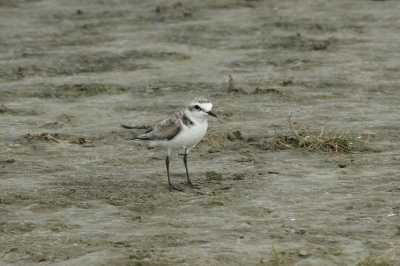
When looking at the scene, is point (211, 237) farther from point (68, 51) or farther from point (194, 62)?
point (68, 51)

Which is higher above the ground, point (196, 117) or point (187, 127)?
point (196, 117)

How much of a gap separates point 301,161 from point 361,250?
3.30 metres

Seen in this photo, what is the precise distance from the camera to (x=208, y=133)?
1038 centimetres

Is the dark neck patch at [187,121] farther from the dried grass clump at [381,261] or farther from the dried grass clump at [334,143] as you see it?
the dried grass clump at [381,261]

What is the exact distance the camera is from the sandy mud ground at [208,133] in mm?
6273

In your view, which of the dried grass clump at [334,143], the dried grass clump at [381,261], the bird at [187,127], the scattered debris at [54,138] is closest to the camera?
the dried grass clump at [381,261]

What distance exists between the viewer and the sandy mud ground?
6.27 m

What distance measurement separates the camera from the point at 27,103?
12578 mm

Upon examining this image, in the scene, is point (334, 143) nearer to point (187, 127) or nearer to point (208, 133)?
point (208, 133)

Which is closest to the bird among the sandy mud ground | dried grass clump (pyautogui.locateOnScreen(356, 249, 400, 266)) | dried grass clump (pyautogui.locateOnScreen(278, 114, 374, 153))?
the sandy mud ground

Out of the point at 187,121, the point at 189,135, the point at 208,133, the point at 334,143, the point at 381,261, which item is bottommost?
the point at 208,133

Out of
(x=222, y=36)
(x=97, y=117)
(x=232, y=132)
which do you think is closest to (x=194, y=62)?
(x=222, y=36)

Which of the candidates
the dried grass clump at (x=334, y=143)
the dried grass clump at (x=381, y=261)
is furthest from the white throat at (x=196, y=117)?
the dried grass clump at (x=381, y=261)

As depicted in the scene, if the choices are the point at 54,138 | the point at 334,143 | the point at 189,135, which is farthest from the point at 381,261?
the point at 54,138
